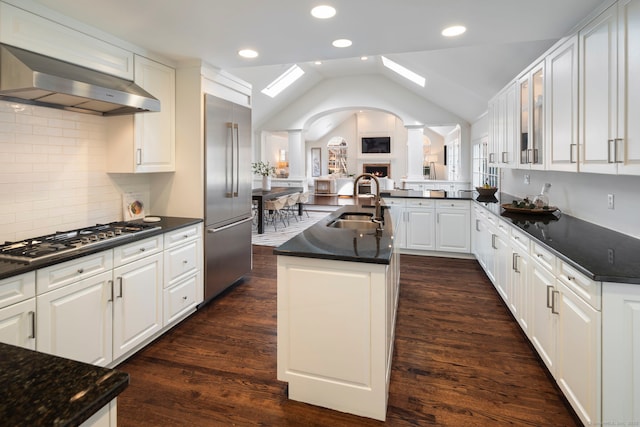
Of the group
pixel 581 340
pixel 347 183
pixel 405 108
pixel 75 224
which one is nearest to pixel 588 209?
pixel 581 340

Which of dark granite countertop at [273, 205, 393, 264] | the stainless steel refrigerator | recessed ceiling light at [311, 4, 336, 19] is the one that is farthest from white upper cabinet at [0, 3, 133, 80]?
dark granite countertop at [273, 205, 393, 264]

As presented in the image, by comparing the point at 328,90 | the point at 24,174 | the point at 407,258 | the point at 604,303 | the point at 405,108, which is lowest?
the point at 407,258

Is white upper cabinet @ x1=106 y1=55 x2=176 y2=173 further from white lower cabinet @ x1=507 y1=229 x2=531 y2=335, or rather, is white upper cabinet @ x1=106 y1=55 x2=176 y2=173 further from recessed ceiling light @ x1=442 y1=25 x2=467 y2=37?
white lower cabinet @ x1=507 y1=229 x2=531 y2=335

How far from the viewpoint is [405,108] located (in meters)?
9.45

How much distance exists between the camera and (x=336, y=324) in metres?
1.98

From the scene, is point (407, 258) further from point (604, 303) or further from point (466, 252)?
point (604, 303)

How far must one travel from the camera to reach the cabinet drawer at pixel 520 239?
2574 millimetres

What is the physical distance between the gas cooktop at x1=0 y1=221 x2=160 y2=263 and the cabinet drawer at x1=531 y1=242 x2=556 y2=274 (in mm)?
2727

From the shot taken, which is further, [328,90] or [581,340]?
[328,90]

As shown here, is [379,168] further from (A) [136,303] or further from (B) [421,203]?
(A) [136,303]

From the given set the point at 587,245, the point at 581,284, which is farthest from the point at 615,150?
the point at 581,284

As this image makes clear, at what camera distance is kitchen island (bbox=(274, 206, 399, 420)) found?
6.26 ft

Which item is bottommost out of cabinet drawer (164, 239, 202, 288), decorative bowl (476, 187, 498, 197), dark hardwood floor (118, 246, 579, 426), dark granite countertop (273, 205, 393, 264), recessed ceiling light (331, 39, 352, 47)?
dark hardwood floor (118, 246, 579, 426)

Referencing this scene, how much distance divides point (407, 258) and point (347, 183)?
36.2 feet
